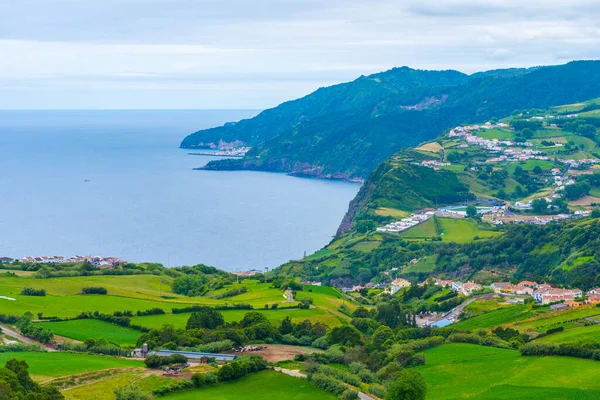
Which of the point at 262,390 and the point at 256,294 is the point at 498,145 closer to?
the point at 256,294

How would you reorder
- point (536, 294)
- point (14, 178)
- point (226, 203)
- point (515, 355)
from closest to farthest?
1. point (515, 355)
2. point (536, 294)
3. point (226, 203)
4. point (14, 178)

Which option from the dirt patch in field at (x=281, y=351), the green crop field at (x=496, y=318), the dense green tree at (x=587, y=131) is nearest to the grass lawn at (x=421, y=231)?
the green crop field at (x=496, y=318)

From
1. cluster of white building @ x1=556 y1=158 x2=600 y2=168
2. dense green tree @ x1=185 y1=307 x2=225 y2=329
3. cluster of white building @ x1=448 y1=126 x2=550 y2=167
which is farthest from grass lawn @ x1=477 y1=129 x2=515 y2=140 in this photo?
dense green tree @ x1=185 y1=307 x2=225 y2=329

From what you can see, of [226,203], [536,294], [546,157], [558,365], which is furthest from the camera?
[226,203]

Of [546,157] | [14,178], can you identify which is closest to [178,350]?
[546,157]

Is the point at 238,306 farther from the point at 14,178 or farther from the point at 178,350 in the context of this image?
the point at 14,178

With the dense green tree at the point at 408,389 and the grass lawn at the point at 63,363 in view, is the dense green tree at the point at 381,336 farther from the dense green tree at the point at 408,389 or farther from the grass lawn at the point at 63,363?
the grass lawn at the point at 63,363

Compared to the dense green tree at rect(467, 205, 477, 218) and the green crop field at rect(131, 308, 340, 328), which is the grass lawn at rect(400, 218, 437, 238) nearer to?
the dense green tree at rect(467, 205, 477, 218)
